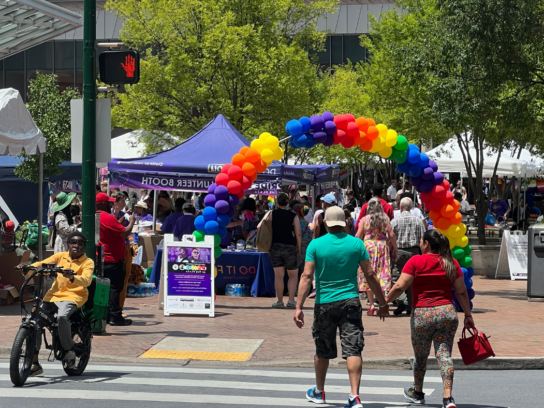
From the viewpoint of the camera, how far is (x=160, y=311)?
1348cm

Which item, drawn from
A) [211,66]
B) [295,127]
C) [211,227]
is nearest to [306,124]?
[295,127]

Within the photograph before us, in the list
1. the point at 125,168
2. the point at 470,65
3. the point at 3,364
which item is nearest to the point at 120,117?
the point at 125,168

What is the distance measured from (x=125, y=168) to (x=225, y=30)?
1430cm

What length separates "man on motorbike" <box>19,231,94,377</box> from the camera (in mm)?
8094

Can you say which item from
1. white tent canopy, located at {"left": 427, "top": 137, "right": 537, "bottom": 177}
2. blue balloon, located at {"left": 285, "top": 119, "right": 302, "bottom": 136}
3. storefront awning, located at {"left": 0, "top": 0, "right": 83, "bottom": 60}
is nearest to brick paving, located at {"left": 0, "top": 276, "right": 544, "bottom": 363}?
blue balloon, located at {"left": 285, "top": 119, "right": 302, "bottom": 136}

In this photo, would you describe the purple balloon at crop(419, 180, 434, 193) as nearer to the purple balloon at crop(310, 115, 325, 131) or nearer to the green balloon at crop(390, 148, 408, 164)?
the green balloon at crop(390, 148, 408, 164)

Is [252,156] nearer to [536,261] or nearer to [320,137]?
[320,137]

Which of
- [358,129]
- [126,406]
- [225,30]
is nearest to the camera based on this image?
[126,406]

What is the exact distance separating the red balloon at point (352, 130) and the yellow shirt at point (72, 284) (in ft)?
22.5

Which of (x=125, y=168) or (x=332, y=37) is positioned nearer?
(x=125, y=168)

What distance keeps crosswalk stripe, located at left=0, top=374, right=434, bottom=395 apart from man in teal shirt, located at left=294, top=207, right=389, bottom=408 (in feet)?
2.93

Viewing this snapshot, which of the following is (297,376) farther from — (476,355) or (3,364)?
(3,364)

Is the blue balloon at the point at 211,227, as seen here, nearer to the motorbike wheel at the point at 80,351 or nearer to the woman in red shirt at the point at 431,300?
the motorbike wheel at the point at 80,351

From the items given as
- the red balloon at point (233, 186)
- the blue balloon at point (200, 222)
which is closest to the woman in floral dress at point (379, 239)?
the red balloon at point (233, 186)
